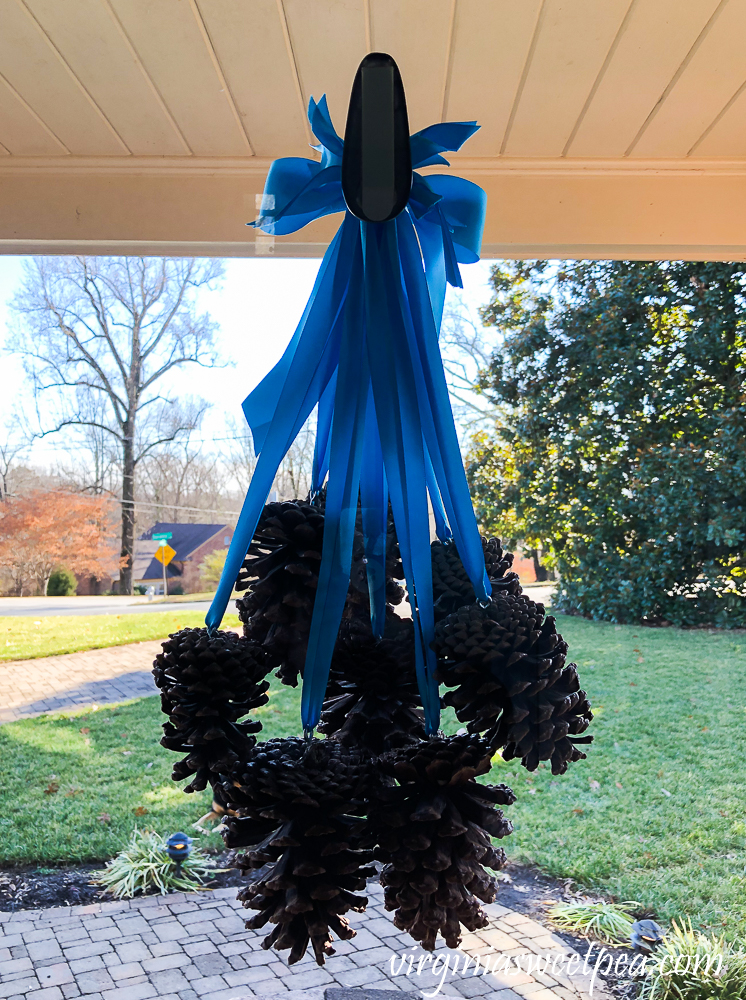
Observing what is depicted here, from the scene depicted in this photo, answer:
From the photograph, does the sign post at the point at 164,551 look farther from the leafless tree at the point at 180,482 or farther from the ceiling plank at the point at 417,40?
the ceiling plank at the point at 417,40

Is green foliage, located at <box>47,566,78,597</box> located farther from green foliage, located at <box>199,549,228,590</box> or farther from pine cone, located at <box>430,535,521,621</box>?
pine cone, located at <box>430,535,521,621</box>

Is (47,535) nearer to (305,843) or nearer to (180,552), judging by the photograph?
(180,552)

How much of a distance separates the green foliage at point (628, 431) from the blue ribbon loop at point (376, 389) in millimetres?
1357

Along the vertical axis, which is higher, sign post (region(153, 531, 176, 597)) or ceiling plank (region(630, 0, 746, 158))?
ceiling plank (region(630, 0, 746, 158))

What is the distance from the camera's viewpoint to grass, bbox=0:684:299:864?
190 centimetres

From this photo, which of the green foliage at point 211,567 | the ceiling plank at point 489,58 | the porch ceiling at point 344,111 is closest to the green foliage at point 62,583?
the green foliage at point 211,567

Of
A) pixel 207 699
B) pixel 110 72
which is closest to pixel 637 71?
pixel 110 72

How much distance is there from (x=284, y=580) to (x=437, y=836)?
0.19 m

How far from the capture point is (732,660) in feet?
6.36

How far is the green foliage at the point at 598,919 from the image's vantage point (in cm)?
175

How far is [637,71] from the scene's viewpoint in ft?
3.36

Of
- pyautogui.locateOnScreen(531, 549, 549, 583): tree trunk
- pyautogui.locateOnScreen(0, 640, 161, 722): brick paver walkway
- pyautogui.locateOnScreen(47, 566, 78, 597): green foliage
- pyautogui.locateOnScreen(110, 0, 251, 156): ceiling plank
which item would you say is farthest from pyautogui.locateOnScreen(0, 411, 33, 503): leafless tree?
pyautogui.locateOnScreen(531, 549, 549, 583): tree trunk

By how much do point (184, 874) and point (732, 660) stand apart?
4.90 feet

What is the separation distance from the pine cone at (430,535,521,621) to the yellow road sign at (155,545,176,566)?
48.6 inches
